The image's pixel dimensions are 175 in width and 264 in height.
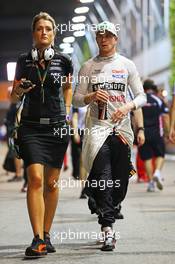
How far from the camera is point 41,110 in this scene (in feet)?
22.8

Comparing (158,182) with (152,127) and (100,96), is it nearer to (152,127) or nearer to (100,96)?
(152,127)

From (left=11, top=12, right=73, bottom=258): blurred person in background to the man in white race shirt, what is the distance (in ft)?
0.92

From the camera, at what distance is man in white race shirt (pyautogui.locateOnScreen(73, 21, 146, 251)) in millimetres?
7168

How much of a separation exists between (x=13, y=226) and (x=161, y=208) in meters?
2.46

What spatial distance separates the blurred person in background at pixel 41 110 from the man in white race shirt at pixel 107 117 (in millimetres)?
281

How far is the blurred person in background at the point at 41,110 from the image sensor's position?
22.3 ft

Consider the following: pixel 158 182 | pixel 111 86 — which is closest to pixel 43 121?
pixel 111 86

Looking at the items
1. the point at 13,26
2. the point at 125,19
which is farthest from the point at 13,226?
the point at 13,26

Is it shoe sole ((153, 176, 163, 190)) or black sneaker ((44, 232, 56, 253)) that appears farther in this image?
shoe sole ((153, 176, 163, 190))

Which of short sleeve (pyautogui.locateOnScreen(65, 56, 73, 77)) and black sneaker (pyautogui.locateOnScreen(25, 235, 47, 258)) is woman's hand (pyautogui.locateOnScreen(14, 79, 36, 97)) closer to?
short sleeve (pyautogui.locateOnScreen(65, 56, 73, 77))

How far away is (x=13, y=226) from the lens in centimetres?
893

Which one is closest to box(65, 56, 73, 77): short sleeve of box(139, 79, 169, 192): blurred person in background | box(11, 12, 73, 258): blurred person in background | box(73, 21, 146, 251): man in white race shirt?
box(11, 12, 73, 258): blurred person in background

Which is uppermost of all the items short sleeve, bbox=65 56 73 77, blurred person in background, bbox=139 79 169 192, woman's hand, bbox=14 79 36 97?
short sleeve, bbox=65 56 73 77

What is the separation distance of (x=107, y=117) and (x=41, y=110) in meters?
0.59
